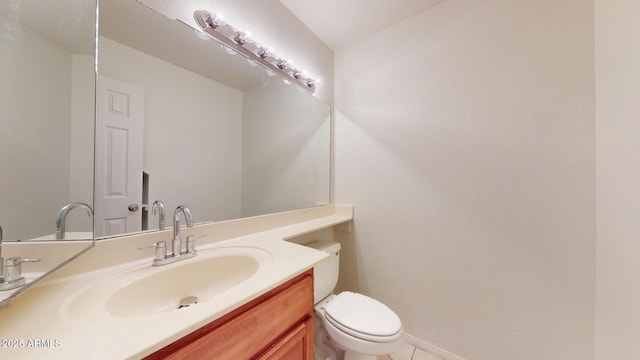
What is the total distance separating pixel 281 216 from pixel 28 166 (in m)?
1.02

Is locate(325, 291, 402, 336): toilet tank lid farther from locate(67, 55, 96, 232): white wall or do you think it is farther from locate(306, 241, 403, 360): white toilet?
locate(67, 55, 96, 232): white wall

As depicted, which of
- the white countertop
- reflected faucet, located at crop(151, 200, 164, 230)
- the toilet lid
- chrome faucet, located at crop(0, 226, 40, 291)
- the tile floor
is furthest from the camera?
the tile floor

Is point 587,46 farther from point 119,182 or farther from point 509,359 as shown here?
point 119,182

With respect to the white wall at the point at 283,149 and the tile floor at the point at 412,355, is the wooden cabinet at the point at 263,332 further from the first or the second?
the tile floor at the point at 412,355

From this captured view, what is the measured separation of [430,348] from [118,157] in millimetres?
2009

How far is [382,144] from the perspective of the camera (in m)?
1.55

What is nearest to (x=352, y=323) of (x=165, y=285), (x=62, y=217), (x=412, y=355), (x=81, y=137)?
(x=412, y=355)

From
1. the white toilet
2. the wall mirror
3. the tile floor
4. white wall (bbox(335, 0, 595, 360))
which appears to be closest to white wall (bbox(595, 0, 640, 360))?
white wall (bbox(335, 0, 595, 360))

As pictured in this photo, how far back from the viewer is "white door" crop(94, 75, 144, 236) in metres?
0.76

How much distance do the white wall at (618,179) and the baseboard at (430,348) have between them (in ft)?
2.12

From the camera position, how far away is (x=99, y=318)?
0.50m

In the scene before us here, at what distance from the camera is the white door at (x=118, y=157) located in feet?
2.50

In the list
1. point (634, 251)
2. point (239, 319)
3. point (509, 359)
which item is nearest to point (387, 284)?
point (509, 359)

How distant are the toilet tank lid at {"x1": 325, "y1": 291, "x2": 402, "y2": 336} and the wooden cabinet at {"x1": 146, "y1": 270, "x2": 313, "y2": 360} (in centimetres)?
28
